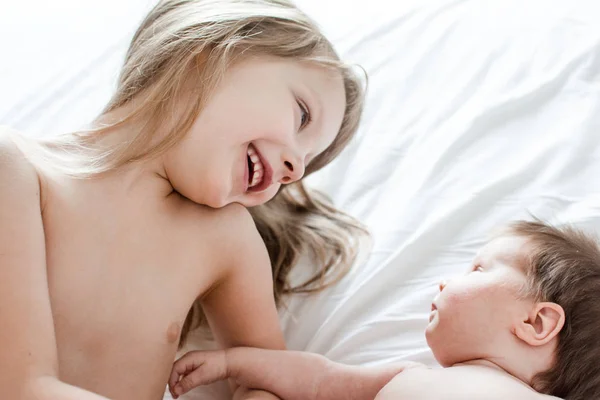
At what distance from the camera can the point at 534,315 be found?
1.08m

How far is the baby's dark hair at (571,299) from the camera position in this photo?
3.43ft

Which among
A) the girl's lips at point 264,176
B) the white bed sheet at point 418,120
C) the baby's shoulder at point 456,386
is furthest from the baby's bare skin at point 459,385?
the girl's lips at point 264,176

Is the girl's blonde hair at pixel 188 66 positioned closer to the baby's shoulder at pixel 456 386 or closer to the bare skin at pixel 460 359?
the bare skin at pixel 460 359

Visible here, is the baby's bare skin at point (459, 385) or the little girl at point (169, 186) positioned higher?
the little girl at point (169, 186)

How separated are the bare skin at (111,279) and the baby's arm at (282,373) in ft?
0.12

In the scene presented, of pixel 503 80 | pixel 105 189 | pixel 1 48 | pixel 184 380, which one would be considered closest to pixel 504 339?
pixel 184 380

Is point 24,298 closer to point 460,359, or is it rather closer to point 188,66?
point 188,66

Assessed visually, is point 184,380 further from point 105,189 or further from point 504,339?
point 504,339

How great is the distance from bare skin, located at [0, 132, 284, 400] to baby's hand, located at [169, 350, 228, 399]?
27mm

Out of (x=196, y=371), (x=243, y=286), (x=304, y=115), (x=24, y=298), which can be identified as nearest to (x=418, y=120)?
(x=304, y=115)

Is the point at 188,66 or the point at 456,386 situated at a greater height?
the point at 188,66

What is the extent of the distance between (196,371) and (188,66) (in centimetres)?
41

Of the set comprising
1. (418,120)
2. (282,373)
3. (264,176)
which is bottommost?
(282,373)

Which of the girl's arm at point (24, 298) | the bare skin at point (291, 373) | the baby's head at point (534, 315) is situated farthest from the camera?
the bare skin at point (291, 373)
